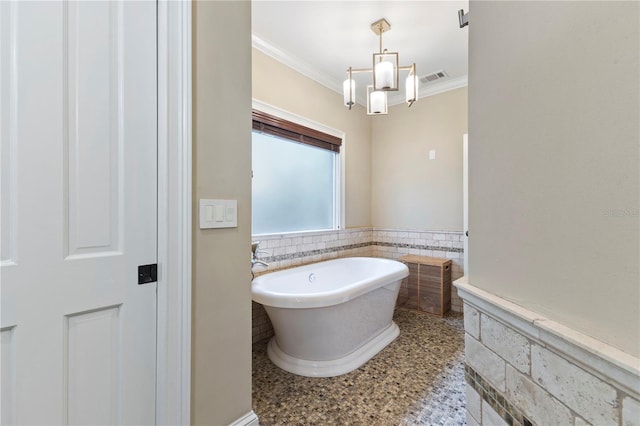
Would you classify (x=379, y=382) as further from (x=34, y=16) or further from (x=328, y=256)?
(x=34, y=16)

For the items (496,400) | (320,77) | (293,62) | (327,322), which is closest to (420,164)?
(320,77)

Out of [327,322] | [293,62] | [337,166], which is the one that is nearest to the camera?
[327,322]

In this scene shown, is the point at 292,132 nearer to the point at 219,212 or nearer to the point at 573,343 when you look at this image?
the point at 219,212

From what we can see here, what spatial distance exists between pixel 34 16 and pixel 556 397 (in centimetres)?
170

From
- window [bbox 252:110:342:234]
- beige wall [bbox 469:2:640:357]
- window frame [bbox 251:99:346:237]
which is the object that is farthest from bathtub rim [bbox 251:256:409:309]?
beige wall [bbox 469:2:640:357]

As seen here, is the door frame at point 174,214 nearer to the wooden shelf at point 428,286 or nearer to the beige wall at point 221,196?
the beige wall at point 221,196

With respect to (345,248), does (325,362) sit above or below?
below

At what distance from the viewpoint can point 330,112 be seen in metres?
3.21

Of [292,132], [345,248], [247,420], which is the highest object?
[292,132]

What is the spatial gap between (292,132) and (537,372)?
260 cm

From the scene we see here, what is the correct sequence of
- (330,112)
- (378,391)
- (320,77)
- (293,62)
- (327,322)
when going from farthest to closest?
(330,112) < (320,77) < (293,62) < (327,322) < (378,391)

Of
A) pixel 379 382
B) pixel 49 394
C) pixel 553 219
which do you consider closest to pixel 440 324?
pixel 379 382

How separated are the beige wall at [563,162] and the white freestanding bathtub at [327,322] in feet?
4.15

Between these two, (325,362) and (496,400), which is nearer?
(496,400)
